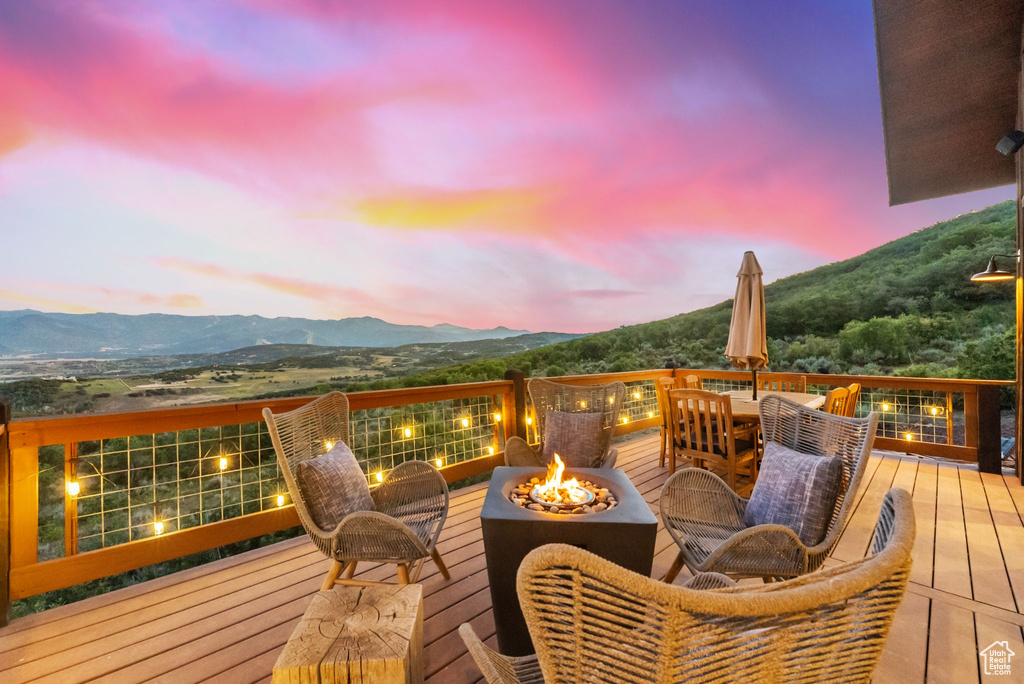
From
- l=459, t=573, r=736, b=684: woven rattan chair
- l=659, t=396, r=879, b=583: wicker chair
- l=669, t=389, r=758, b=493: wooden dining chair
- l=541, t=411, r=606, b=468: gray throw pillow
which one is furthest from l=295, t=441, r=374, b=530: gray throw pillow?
l=669, t=389, r=758, b=493: wooden dining chair

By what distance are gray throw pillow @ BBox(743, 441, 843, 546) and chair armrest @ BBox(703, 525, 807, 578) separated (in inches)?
6.3

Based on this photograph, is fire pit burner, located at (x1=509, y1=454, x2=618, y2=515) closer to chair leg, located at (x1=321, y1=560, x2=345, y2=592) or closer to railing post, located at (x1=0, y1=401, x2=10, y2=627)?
chair leg, located at (x1=321, y1=560, x2=345, y2=592)

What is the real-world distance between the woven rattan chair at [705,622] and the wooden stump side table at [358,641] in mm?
769

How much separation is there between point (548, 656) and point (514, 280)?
10519mm

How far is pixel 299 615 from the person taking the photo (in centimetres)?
211

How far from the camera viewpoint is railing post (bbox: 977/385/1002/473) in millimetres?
4059

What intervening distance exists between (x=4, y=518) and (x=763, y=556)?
371cm

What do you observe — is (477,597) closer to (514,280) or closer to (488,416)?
(488,416)

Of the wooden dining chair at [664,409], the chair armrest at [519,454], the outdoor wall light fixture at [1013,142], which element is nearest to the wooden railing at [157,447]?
the chair armrest at [519,454]

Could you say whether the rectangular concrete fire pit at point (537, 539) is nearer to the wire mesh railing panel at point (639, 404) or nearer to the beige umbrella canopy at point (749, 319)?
the beige umbrella canopy at point (749, 319)

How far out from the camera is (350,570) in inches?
90.8

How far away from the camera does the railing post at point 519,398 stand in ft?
14.2

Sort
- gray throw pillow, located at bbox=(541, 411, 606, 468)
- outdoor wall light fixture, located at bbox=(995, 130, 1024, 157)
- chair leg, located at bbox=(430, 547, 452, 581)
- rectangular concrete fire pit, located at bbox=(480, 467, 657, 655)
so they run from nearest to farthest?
rectangular concrete fire pit, located at bbox=(480, 467, 657, 655) → chair leg, located at bbox=(430, 547, 452, 581) → gray throw pillow, located at bbox=(541, 411, 606, 468) → outdoor wall light fixture, located at bbox=(995, 130, 1024, 157)

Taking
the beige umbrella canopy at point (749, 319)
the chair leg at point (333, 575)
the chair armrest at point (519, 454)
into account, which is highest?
the beige umbrella canopy at point (749, 319)
